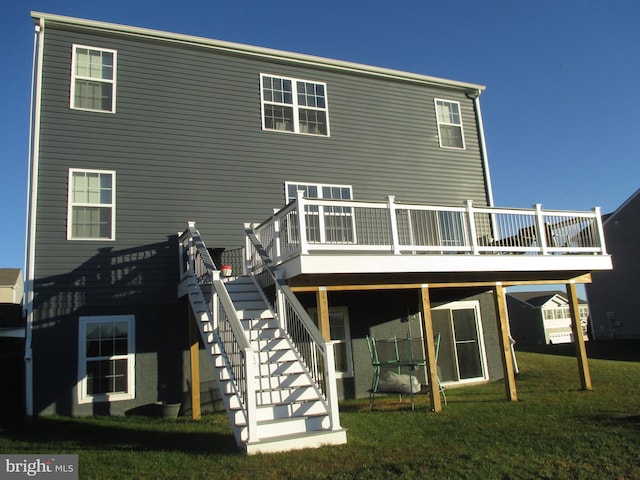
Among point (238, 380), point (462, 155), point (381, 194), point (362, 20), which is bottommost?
point (238, 380)

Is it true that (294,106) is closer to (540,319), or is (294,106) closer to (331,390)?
(331,390)

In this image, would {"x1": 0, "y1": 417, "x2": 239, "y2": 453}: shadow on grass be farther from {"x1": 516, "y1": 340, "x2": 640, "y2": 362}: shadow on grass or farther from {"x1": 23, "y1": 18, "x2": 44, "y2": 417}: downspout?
{"x1": 516, "y1": 340, "x2": 640, "y2": 362}: shadow on grass

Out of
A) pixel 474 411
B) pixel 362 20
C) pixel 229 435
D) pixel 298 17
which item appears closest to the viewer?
pixel 229 435

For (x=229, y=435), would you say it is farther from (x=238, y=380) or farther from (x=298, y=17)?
(x=298, y=17)

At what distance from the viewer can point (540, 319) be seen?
4403 cm

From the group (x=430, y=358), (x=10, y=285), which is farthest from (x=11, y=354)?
(x=10, y=285)

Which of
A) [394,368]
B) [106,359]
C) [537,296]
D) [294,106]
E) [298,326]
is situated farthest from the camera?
[537,296]

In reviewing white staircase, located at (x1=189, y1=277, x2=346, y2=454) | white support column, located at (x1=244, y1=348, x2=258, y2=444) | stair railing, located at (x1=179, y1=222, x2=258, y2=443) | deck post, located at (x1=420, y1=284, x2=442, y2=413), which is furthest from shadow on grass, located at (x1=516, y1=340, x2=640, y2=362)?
white support column, located at (x1=244, y1=348, x2=258, y2=444)

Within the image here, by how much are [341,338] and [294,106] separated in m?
5.64

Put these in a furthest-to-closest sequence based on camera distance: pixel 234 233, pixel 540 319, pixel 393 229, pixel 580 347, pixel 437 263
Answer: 1. pixel 540 319
2. pixel 234 233
3. pixel 580 347
4. pixel 437 263
5. pixel 393 229

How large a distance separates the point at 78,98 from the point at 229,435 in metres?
7.74

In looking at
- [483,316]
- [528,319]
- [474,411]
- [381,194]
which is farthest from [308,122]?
[528,319]

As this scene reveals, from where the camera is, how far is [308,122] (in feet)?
45.0

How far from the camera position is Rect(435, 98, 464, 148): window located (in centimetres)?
1529
